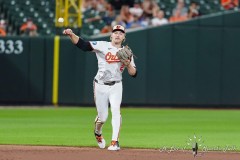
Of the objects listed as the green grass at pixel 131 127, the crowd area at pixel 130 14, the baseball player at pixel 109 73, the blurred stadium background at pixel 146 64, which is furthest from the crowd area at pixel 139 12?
the baseball player at pixel 109 73

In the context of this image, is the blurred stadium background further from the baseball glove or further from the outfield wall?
the baseball glove

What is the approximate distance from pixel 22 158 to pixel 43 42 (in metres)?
10.9

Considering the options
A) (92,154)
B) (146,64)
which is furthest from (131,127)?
(146,64)

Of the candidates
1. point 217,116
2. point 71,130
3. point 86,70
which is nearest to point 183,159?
point 71,130

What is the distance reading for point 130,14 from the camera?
21625 mm

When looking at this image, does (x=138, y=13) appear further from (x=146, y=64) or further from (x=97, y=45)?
(x=97, y=45)

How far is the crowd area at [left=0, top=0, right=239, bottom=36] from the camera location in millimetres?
21156

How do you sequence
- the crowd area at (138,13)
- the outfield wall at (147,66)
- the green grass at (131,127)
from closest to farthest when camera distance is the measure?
the green grass at (131,127) < the outfield wall at (147,66) < the crowd area at (138,13)

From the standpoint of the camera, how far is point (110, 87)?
11.0 m

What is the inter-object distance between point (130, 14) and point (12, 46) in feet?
11.0

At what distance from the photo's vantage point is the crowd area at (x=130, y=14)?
69.4 ft

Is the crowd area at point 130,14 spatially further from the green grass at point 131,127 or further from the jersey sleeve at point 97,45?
the jersey sleeve at point 97,45

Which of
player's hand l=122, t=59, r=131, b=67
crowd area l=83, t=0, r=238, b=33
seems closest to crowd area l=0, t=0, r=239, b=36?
crowd area l=83, t=0, r=238, b=33

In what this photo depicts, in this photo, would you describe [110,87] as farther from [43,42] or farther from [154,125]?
[43,42]
